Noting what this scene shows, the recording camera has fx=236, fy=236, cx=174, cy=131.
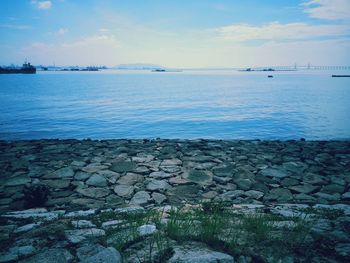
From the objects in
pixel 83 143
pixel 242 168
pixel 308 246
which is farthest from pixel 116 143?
pixel 308 246

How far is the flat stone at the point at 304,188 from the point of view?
619 centimetres

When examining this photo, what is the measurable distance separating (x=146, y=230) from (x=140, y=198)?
7.37 feet

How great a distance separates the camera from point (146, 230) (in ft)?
11.2

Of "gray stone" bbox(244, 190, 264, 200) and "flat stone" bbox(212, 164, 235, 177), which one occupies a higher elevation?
"flat stone" bbox(212, 164, 235, 177)

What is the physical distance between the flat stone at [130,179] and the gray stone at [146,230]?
9.99 ft

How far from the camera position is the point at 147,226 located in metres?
3.54

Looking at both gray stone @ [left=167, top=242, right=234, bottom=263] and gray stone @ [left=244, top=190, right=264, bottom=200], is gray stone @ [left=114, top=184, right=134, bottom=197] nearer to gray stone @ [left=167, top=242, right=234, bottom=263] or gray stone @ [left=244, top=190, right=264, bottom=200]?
gray stone @ [left=244, top=190, right=264, bottom=200]

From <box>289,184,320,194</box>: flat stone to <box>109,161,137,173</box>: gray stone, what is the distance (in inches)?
186

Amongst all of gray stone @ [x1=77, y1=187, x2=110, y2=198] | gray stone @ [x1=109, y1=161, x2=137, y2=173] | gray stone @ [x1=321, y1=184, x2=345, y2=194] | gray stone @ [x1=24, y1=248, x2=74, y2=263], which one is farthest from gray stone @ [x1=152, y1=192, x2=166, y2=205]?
gray stone @ [x1=321, y1=184, x2=345, y2=194]

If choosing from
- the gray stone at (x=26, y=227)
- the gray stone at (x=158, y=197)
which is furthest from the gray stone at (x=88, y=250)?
the gray stone at (x=158, y=197)

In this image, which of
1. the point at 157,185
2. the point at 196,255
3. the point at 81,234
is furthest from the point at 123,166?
the point at 196,255

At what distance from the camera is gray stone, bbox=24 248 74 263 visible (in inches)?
108

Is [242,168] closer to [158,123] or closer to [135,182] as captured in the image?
[135,182]

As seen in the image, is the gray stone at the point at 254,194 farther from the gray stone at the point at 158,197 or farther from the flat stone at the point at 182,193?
the gray stone at the point at 158,197
